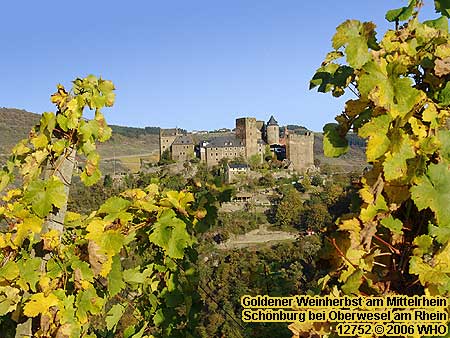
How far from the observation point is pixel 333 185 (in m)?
43.2

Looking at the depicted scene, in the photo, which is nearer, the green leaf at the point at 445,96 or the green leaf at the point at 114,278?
the green leaf at the point at 445,96

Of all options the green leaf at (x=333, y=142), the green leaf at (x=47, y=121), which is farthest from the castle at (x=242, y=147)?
the green leaf at (x=333, y=142)

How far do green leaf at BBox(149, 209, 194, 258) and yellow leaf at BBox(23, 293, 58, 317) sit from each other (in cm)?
42

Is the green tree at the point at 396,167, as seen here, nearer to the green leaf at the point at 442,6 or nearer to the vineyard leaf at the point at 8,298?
the green leaf at the point at 442,6

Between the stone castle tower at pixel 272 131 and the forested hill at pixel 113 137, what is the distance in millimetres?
17902

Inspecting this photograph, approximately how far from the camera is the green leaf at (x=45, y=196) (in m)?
1.74

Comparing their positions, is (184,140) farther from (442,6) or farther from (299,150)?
(442,6)

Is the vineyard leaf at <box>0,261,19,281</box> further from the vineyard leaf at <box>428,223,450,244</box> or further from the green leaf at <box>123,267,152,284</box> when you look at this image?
the vineyard leaf at <box>428,223,450,244</box>

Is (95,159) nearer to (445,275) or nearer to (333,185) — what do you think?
(445,275)

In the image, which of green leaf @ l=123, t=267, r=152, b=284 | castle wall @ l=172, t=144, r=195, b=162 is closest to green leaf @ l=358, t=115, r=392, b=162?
green leaf @ l=123, t=267, r=152, b=284

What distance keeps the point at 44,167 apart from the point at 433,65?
1.46 m

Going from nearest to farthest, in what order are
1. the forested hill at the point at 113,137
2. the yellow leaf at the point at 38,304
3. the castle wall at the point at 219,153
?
the yellow leaf at the point at 38,304 → the castle wall at the point at 219,153 → the forested hill at the point at 113,137

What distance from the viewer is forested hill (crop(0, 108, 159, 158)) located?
56.2 m

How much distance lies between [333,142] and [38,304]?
1229 millimetres
